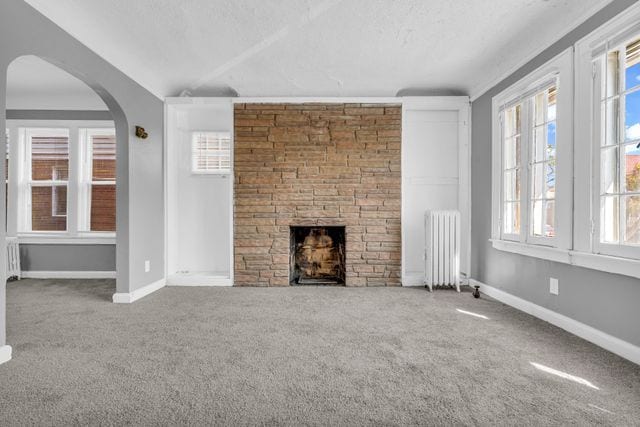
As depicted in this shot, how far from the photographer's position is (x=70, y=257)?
15.4ft

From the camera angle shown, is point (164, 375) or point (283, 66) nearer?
point (164, 375)

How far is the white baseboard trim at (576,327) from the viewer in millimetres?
2084

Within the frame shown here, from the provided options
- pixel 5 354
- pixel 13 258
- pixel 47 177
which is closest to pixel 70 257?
pixel 13 258

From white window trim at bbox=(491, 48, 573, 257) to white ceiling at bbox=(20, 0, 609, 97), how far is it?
0.83 feet

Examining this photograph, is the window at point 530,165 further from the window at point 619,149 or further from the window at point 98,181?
the window at point 98,181

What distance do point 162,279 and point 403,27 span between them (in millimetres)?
3810

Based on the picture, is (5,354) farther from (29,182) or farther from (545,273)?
(545,273)

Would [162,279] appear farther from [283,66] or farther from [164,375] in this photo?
[283,66]

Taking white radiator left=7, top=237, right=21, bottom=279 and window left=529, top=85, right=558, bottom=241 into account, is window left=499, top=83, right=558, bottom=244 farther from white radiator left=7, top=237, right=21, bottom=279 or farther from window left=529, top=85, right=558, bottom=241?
white radiator left=7, top=237, right=21, bottom=279

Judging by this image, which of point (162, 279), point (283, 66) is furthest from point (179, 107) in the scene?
point (162, 279)

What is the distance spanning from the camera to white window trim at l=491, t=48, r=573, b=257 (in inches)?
101

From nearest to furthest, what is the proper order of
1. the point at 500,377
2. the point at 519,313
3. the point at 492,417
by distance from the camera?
the point at 492,417
the point at 500,377
the point at 519,313

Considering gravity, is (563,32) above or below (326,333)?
above

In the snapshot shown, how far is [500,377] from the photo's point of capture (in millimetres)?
1864
